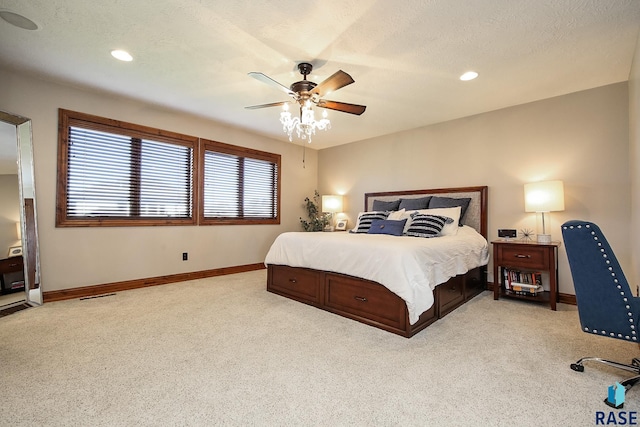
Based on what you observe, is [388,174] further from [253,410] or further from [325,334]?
[253,410]

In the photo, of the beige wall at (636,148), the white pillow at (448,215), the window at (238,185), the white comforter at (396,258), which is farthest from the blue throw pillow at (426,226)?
the window at (238,185)

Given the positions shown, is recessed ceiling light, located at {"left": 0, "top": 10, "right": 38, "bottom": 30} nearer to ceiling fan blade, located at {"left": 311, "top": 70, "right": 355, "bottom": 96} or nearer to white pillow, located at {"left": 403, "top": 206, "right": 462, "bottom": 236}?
ceiling fan blade, located at {"left": 311, "top": 70, "right": 355, "bottom": 96}

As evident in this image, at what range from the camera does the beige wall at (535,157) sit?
3152mm

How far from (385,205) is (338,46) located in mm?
2843

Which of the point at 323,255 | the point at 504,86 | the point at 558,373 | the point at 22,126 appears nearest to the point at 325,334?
the point at 323,255

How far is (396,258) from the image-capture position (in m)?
2.41

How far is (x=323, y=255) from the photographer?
3.04 meters

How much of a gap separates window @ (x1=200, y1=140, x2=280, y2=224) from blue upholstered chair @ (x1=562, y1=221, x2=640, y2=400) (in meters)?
4.46

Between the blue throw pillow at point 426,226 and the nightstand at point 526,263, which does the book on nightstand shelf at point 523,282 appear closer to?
the nightstand at point 526,263

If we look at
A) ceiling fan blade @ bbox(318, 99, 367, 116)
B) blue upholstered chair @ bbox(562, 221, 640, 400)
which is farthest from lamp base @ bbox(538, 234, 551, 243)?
ceiling fan blade @ bbox(318, 99, 367, 116)

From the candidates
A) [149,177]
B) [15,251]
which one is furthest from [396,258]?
[15,251]

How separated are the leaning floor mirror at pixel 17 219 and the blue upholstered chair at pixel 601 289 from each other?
4.86m

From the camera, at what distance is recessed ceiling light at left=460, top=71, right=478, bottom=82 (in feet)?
9.71

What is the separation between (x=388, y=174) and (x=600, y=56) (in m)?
2.95
